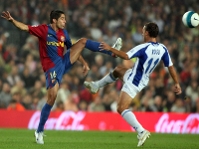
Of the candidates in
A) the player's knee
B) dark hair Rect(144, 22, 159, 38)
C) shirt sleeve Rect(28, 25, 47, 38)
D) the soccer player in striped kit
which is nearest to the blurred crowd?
the soccer player in striped kit

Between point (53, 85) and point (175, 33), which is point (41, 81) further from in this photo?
point (53, 85)

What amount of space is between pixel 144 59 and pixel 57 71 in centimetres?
163

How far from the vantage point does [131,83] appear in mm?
12078

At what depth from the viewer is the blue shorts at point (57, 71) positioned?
1202cm

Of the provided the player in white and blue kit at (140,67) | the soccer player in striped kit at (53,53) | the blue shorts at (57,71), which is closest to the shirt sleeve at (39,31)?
the soccer player in striped kit at (53,53)

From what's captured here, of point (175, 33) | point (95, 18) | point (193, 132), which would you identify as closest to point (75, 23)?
point (95, 18)

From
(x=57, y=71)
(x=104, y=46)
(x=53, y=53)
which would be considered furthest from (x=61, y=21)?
(x=104, y=46)

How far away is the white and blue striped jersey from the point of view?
11797 millimetres

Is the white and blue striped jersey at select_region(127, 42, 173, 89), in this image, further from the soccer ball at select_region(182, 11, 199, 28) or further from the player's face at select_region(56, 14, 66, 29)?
the player's face at select_region(56, 14, 66, 29)

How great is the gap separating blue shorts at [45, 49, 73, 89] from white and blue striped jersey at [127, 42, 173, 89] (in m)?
1.21

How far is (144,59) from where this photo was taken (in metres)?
11.9

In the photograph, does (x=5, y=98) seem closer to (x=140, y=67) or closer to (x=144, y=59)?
(x=140, y=67)

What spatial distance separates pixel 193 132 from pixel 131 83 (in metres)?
7.16

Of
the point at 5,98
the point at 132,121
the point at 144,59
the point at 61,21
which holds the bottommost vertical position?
the point at 5,98
